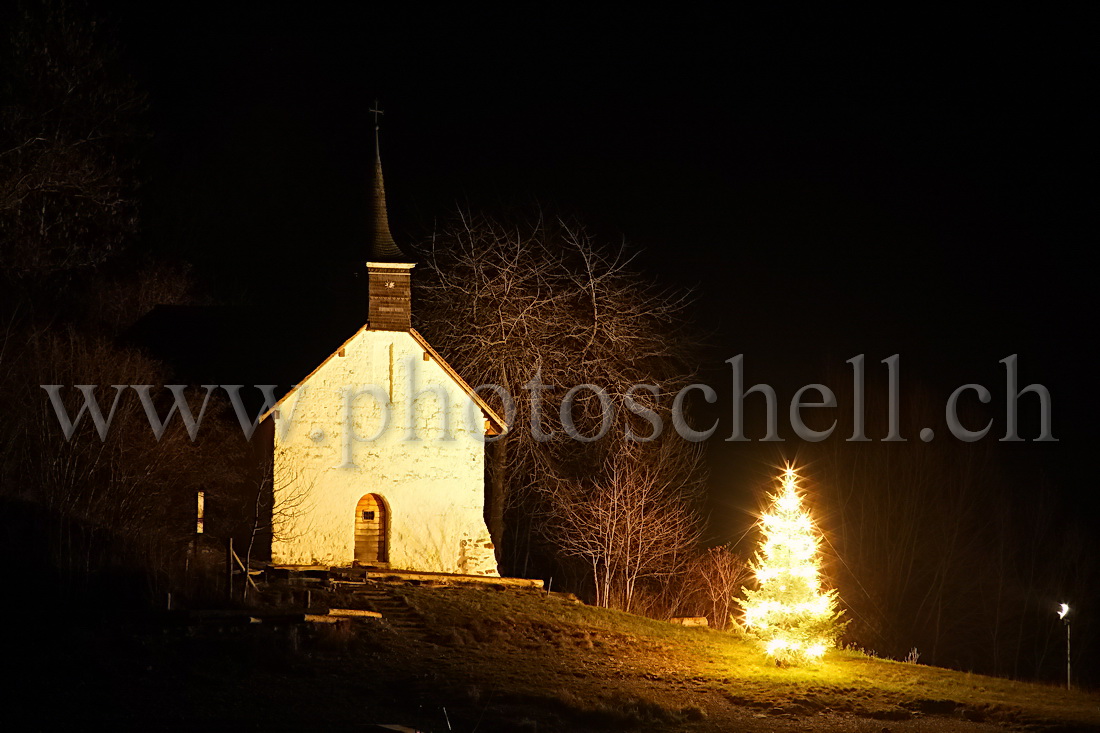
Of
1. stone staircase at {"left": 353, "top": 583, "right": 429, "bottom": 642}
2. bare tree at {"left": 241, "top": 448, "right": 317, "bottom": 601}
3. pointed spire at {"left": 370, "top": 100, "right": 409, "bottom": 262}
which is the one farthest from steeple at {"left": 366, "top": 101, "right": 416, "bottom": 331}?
stone staircase at {"left": 353, "top": 583, "right": 429, "bottom": 642}

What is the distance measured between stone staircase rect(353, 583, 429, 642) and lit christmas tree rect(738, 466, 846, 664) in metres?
6.41

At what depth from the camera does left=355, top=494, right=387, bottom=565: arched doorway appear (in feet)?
104

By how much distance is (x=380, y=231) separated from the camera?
3291 centimetres

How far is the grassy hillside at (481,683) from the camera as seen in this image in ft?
61.7

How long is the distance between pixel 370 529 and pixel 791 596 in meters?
10.9

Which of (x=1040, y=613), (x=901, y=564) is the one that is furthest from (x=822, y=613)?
(x=1040, y=613)

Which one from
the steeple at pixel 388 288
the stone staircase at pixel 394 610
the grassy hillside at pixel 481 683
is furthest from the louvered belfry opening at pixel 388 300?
the grassy hillside at pixel 481 683

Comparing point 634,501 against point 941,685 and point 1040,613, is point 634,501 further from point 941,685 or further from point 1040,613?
point 1040,613

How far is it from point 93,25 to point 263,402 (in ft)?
32.5

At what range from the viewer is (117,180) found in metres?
26.1

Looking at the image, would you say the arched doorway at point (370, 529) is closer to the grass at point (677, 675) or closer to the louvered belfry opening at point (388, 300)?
the grass at point (677, 675)

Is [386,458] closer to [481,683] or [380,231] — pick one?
[380,231]

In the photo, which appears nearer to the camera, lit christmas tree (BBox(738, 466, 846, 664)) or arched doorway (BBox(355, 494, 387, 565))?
lit christmas tree (BBox(738, 466, 846, 664))

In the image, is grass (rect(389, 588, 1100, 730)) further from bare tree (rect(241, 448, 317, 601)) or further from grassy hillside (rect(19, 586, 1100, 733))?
bare tree (rect(241, 448, 317, 601))
